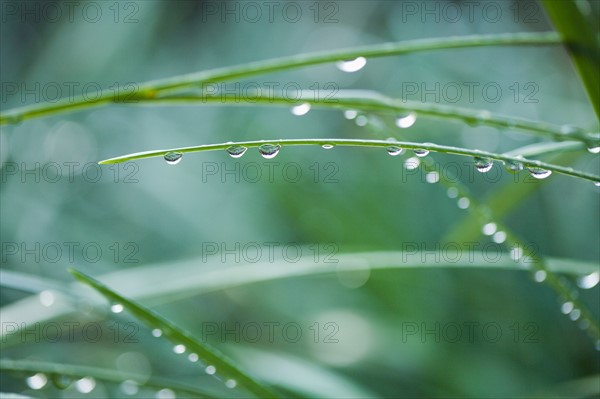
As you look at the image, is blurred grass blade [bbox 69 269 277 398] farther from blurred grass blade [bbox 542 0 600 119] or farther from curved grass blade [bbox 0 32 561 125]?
blurred grass blade [bbox 542 0 600 119]

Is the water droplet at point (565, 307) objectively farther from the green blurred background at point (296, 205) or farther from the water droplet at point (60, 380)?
the water droplet at point (60, 380)

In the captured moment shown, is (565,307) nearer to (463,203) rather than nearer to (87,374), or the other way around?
(463,203)

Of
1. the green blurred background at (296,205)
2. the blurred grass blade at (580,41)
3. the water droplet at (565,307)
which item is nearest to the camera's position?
the blurred grass blade at (580,41)

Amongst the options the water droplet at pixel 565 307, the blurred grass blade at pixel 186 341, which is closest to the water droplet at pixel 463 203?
the water droplet at pixel 565 307

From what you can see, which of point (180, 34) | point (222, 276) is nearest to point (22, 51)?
point (180, 34)

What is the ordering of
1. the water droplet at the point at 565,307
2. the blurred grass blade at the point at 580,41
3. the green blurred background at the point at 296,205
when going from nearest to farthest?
1. the blurred grass blade at the point at 580,41
2. the water droplet at the point at 565,307
3. the green blurred background at the point at 296,205

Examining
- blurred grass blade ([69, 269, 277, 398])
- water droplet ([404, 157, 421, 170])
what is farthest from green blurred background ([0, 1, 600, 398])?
blurred grass blade ([69, 269, 277, 398])

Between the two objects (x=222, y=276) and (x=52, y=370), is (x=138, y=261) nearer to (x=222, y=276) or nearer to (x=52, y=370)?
(x=222, y=276)
